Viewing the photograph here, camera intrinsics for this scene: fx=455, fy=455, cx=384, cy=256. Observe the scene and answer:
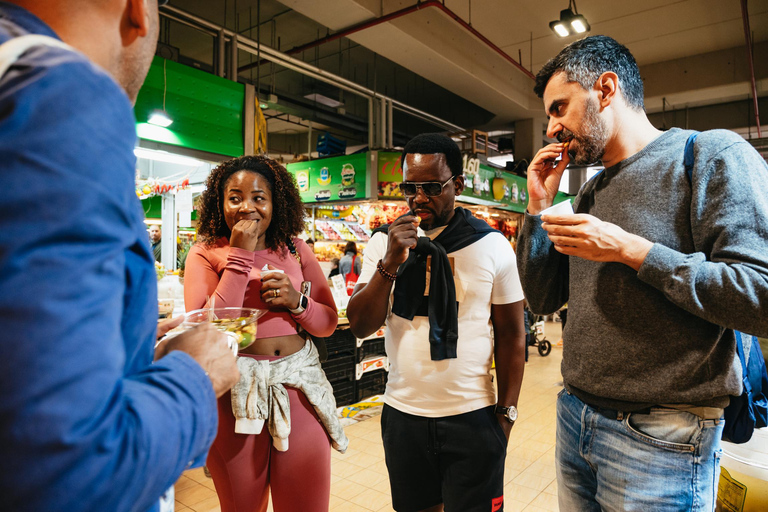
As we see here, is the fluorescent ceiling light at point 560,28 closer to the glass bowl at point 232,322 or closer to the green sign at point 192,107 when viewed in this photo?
the green sign at point 192,107

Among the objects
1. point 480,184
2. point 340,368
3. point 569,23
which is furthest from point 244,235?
point 480,184

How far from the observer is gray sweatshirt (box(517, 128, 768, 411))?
1111 mm

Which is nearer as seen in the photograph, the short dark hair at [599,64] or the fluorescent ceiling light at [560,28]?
the short dark hair at [599,64]

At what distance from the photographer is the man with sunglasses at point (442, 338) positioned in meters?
1.70

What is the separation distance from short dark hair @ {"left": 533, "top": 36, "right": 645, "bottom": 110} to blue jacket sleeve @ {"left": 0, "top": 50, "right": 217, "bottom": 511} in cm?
134

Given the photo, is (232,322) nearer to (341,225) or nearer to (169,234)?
(169,234)

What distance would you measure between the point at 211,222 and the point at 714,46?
34.3 ft

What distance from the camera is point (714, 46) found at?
28.6 feet

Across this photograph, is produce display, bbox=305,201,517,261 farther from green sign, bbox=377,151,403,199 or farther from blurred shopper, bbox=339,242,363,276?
green sign, bbox=377,151,403,199

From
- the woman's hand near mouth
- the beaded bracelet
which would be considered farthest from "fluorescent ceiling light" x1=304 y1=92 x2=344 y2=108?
the beaded bracelet

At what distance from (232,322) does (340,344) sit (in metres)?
3.58

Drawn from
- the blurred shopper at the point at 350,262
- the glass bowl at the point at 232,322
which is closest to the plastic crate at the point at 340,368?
the glass bowl at the point at 232,322

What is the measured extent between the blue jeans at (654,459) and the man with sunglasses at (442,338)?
439 millimetres

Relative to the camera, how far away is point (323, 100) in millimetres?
11289
